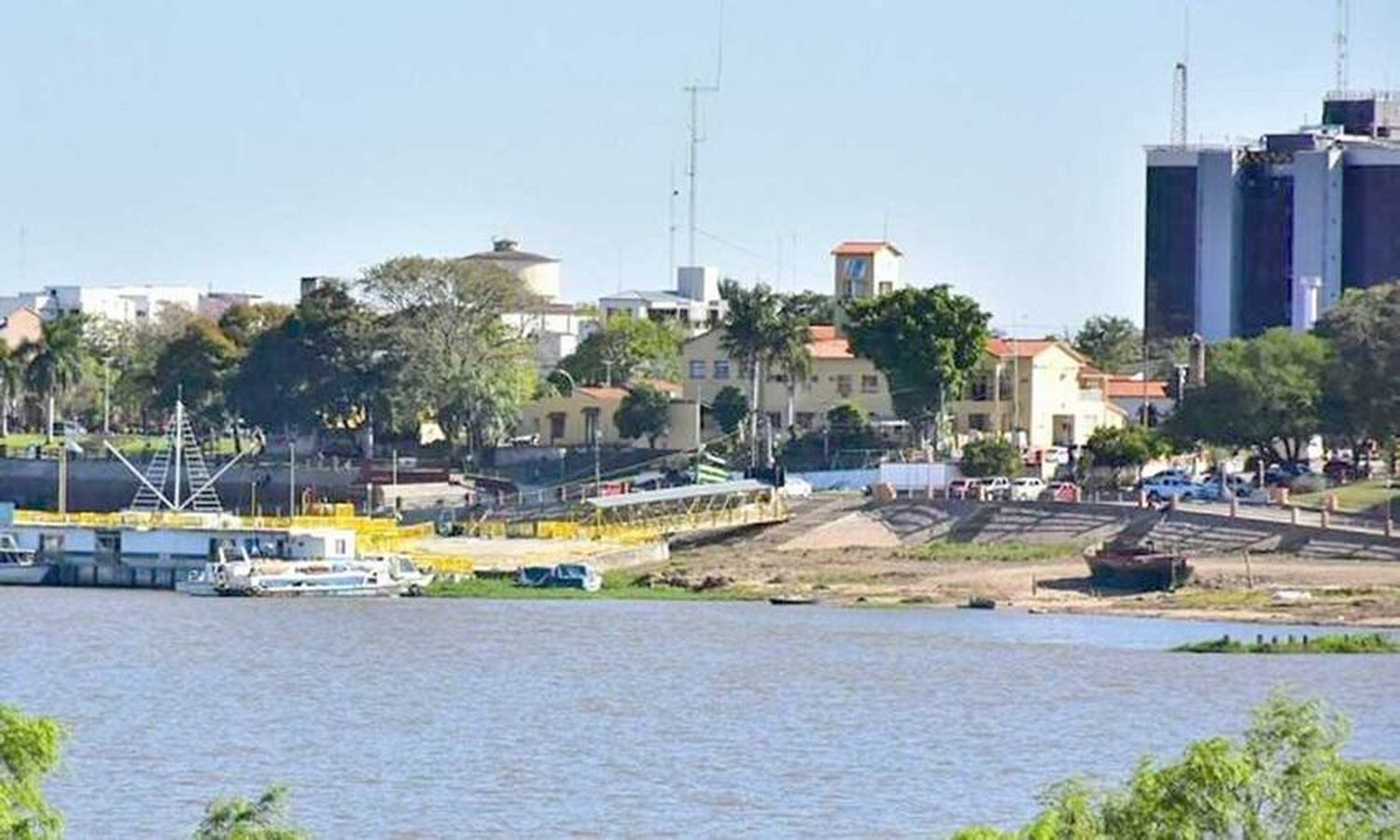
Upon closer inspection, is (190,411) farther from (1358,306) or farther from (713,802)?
(713,802)

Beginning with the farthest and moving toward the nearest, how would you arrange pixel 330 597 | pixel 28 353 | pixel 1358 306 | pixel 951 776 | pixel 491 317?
pixel 28 353, pixel 491 317, pixel 1358 306, pixel 330 597, pixel 951 776

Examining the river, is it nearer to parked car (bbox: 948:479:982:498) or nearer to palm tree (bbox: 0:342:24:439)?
parked car (bbox: 948:479:982:498)

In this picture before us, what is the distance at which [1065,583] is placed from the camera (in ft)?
335

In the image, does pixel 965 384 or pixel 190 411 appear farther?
pixel 190 411

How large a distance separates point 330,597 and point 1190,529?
23136 millimetres

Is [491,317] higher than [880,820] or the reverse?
higher

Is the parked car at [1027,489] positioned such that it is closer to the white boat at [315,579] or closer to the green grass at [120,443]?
the white boat at [315,579]

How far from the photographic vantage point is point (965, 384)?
136750 mm

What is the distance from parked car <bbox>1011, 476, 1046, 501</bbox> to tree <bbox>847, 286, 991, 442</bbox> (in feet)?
30.8

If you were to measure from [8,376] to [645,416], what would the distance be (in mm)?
34695

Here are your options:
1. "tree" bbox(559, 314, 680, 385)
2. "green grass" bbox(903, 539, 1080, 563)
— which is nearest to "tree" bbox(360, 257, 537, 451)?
"tree" bbox(559, 314, 680, 385)

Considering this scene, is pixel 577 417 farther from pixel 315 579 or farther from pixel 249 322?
pixel 315 579

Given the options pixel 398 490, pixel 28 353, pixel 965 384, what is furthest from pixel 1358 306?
pixel 28 353

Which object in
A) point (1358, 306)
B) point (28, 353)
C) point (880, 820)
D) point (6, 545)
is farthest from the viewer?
point (28, 353)
